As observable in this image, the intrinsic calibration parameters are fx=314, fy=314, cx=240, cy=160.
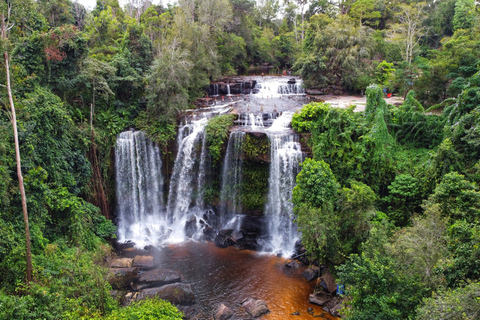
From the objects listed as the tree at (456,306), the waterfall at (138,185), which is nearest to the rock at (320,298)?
the tree at (456,306)

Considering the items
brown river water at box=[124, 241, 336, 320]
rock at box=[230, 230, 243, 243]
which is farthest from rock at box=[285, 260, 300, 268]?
rock at box=[230, 230, 243, 243]

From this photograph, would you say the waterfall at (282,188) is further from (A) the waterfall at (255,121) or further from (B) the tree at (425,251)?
(B) the tree at (425,251)

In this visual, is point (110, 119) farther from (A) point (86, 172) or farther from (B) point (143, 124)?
(A) point (86, 172)

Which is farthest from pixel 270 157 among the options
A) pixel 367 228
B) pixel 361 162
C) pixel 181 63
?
pixel 181 63

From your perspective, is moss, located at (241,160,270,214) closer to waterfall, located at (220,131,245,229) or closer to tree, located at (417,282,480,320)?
waterfall, located at (220,131,245,229)

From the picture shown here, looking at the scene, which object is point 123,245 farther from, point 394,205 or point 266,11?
point 266,11
